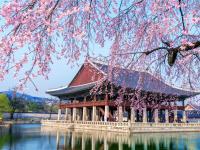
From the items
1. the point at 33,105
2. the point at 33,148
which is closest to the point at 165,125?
the point at 33,148

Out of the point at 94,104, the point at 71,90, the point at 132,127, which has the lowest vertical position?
the point at 132,127

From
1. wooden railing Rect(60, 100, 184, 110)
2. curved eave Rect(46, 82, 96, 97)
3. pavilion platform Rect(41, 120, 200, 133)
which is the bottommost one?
pavilion platform Rect(41, 120, 200, 133)

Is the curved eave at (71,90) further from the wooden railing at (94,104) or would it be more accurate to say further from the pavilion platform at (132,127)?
the pavilion platform at (132,127)

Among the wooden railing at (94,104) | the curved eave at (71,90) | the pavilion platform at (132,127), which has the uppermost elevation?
the curved eave at (71,90)

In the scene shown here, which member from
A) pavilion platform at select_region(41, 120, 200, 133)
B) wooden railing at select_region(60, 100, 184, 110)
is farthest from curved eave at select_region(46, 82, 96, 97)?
pavilion platform at select_region(41, 120, 200, 133)

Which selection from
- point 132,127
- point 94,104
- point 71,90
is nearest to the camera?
point 132,127

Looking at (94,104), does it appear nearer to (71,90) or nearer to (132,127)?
(71,90)

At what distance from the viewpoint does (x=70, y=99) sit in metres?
52.9

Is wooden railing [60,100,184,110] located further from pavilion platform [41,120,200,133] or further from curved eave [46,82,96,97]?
pavilion platform [41,120,200,133]

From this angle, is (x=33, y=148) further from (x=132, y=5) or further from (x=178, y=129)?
(x=178, y=129)

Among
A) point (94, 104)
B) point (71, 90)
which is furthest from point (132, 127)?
point (71, 90)

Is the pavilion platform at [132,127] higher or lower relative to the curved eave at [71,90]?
lower

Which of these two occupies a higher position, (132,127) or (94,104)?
(94,104)

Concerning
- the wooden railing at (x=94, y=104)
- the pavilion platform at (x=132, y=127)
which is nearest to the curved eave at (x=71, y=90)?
the wooden railing at (x=94, y=104)
